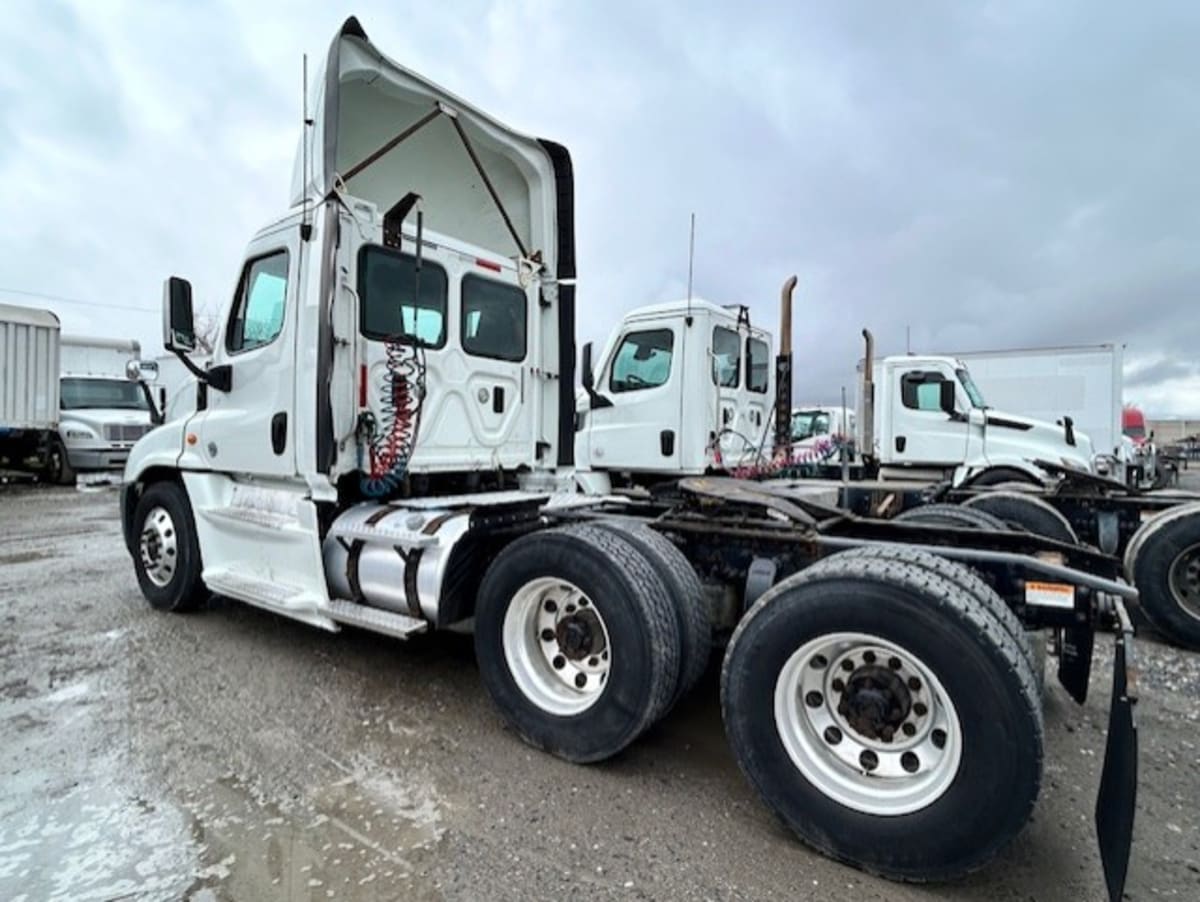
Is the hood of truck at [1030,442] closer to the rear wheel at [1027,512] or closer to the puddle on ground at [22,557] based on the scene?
the rear wheel at [1027,512]

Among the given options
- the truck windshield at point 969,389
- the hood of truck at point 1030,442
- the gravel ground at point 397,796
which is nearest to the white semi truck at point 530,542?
the gravel ground at point 397,796

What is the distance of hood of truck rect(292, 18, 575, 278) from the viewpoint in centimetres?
380

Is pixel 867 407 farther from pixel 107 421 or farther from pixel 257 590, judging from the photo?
pixel 107 421

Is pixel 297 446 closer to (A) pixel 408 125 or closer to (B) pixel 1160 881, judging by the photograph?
(A) pixel 408 125

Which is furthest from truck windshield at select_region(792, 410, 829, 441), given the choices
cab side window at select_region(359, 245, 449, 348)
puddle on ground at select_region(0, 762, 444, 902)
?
puddle on ground at select_region(0, 762, 444, 902)

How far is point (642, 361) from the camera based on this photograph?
7.42 metres

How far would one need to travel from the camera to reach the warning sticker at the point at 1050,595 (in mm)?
2457

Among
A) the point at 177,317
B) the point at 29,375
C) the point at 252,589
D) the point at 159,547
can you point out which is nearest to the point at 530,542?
the point at 252,589

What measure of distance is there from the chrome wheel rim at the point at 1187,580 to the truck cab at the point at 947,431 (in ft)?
11.3

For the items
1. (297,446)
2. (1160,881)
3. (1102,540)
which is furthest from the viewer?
(1102,540)

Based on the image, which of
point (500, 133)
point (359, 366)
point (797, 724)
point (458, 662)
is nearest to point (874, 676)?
point (797, 724)

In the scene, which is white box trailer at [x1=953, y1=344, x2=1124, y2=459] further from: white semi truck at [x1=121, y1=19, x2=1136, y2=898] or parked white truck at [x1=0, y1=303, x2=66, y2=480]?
parked white truck at [x1=0, y1=303, x2=66, y2=480]

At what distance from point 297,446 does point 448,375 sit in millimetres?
1074

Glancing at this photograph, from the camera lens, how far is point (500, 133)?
15.7 feet
